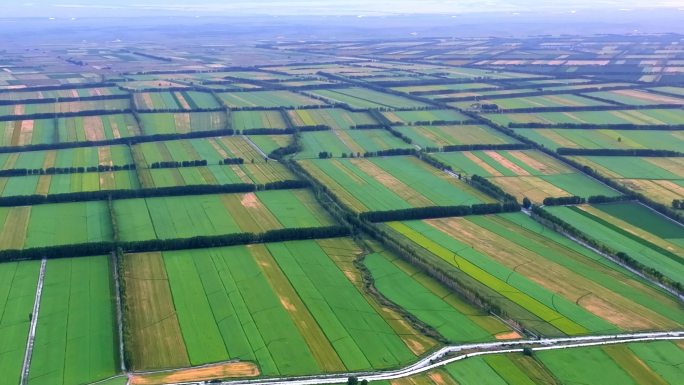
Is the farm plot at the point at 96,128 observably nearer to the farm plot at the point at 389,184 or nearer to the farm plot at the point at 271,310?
the farm plot at the point at 389,184

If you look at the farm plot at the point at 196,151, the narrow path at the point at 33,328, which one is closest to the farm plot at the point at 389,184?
the farm plot at the point at 196,151

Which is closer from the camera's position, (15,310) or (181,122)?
(15,310)

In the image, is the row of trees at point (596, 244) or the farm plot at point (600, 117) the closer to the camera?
the row of trees at point (596, 244)

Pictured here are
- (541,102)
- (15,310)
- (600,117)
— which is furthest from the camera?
(541,102)

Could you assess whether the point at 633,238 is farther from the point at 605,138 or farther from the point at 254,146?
the point at 254,146

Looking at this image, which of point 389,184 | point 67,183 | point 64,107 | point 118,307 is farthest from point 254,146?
point 118,307
